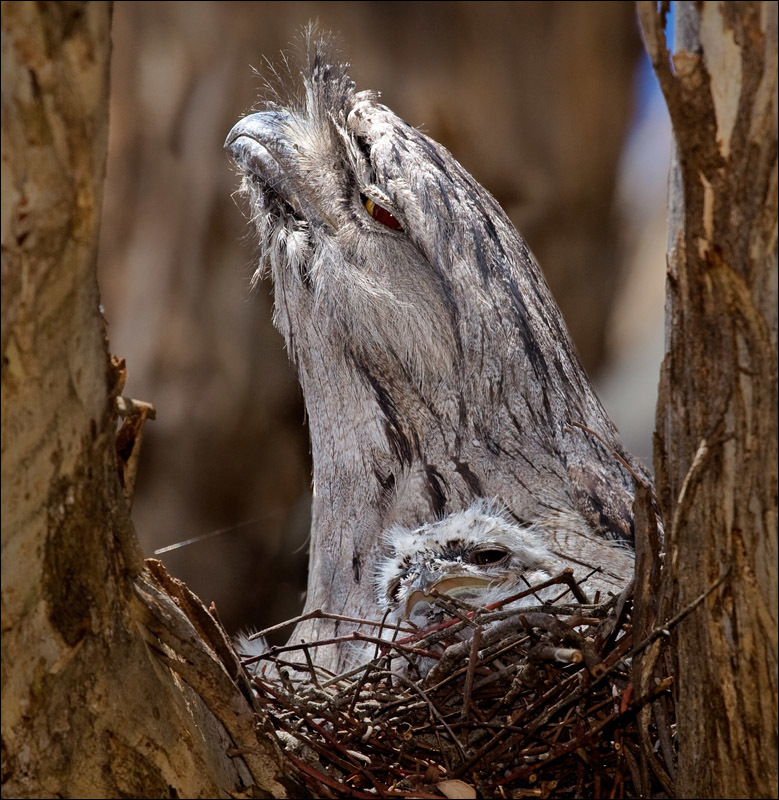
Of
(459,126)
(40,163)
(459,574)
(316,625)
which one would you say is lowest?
(316,625)

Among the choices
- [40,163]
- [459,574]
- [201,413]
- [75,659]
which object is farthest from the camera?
[201,413]

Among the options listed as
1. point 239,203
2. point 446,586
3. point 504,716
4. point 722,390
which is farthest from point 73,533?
point 239,203

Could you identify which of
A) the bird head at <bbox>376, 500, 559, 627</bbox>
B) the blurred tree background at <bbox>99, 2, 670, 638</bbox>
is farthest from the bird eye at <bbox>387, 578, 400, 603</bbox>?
the blurred tree background at <bbox>99, 2, 670, 638</bbox>

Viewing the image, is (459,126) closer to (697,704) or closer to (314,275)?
(314,275)

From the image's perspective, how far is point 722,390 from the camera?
32.6 inches

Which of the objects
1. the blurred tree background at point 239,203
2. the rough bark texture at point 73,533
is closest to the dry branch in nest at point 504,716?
the rough bark texture at point 73,533

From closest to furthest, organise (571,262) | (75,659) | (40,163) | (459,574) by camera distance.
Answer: (40,163)
(75,659)
(459,574)
(571,262)

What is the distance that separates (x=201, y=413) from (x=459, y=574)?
7.58 feet

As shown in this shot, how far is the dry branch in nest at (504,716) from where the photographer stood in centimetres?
107

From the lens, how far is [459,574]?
5.30 feet

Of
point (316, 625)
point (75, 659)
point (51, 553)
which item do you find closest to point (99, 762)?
point (75, 659)

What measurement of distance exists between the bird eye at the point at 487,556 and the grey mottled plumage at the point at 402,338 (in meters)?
0.24

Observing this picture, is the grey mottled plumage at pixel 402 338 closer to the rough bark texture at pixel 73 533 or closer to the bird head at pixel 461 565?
the bird head at pixel 461 565

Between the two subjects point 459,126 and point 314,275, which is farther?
point 459,126
